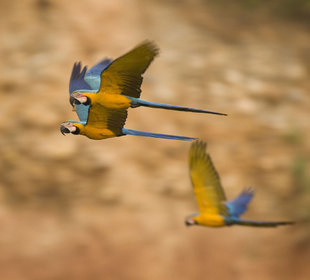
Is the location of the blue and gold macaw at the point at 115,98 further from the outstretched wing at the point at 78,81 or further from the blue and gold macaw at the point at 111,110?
the outstretched wing at the point at 78,81

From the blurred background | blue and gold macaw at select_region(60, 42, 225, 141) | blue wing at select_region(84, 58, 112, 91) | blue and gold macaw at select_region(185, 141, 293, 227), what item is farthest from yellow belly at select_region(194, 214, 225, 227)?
the blurred background

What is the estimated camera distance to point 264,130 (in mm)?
7746

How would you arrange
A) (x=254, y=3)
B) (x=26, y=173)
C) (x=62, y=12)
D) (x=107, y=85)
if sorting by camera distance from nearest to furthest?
(x=107, y=85), (x=26, y=173), (x=62, y=12), (x=254, y=3)

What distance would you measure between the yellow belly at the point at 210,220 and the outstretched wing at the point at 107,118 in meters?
0.70

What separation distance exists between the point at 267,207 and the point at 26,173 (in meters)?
2.81

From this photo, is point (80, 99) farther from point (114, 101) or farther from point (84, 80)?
point (84, 80)

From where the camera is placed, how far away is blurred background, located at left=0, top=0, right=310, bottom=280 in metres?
7.59

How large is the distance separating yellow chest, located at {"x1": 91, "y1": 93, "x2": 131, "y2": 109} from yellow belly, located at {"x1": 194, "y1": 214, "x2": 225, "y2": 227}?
28.4 inches

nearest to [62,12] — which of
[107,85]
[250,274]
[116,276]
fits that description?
[116,276]

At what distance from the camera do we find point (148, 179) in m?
7.61

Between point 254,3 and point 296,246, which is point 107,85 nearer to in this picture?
point 296,246

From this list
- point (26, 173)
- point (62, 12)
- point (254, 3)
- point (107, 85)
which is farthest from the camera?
point (254, 3)

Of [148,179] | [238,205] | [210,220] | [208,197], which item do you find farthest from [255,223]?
[148,179]

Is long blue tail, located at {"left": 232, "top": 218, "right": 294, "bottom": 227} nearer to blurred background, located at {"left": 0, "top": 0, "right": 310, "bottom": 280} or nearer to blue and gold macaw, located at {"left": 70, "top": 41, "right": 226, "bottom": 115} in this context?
blue and gold macaw, located at {"left": 70, "top": 41, "right": 226, "bottom": 115}
